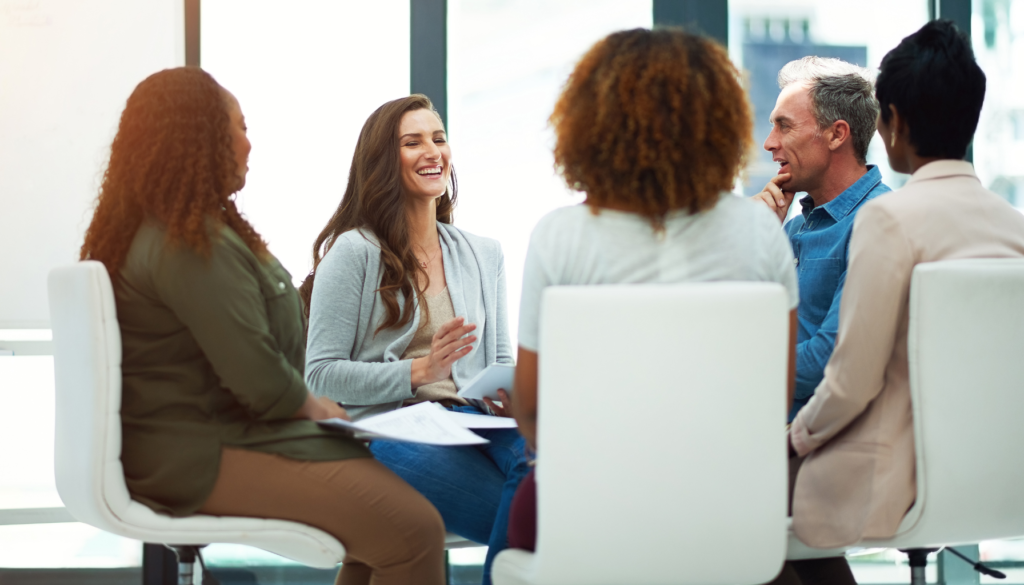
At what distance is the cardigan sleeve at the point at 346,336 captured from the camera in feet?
6.32

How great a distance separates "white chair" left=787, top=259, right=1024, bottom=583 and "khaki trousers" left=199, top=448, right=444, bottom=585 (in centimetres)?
81

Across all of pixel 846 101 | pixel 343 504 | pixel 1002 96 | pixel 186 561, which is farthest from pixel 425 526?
pixel 1002 96

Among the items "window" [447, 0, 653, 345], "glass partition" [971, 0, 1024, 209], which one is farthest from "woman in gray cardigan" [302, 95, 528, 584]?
"glass partition" [971, 0, 1024, 209]

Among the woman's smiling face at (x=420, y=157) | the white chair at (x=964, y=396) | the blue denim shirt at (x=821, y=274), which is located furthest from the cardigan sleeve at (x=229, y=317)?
the blue denim shirt at (x=821, y=274)

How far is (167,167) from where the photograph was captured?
4.62 ft

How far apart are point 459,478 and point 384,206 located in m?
0.76

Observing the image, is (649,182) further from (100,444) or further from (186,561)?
(186,561)

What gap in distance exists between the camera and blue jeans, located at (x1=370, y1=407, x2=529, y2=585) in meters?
1.77

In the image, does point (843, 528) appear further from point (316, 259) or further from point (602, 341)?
point (316, 259)

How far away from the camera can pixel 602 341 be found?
1145 millimetres

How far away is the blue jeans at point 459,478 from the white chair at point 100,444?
361 mm

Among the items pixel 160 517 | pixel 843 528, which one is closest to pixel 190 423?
pixel 160 517

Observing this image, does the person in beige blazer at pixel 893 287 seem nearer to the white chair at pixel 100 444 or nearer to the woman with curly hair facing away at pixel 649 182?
the woman with curly hair facing away at pixel 649 182

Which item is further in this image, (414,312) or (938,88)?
(414,312)
